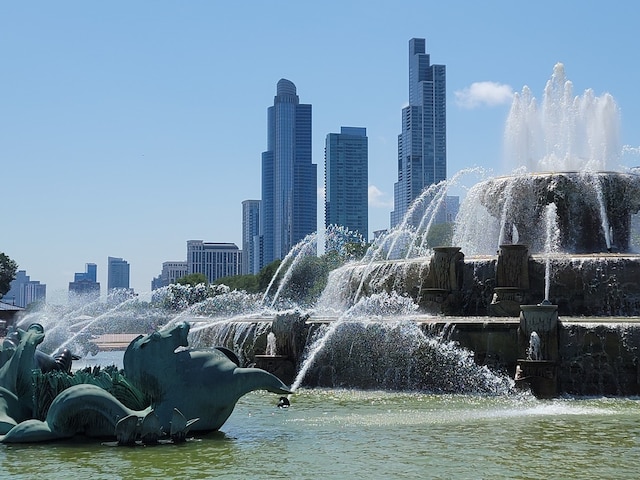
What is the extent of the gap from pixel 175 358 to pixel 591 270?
13.1 metres

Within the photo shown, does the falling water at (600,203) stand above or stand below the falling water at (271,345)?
above

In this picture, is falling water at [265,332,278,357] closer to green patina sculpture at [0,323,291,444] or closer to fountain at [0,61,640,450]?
fountain at [0,61,640,450]

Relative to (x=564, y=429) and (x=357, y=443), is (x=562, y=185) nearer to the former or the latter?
(x=564, y=429)

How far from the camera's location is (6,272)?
86.4 m

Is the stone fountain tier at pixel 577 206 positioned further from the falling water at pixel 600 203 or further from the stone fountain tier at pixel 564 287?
the stone fountain tier at pixel 564 287

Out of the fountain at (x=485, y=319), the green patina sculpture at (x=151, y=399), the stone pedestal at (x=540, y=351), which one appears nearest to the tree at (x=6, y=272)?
the fountain at (x=485, y=319)

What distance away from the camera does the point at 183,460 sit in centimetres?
1077

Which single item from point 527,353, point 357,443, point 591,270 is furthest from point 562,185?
point 357,443

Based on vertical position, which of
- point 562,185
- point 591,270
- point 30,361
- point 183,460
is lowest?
point 183,460

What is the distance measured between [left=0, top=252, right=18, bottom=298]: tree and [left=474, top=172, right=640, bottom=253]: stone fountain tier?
64852 millimetres

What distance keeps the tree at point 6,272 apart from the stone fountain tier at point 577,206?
213 ft

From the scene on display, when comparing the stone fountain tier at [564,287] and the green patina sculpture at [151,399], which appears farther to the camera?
the stone fountain tier at [564,287]

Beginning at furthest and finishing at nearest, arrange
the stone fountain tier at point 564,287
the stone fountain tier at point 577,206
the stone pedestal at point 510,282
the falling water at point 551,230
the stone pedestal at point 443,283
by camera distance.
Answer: the stone fountain tier at point 577,206, the falling water at point 551,230, the stone pedestal at point 443,283, the stone fountain tier at point 564,287, the stone pedestal at point 510,282

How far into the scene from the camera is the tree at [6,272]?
281 feet
